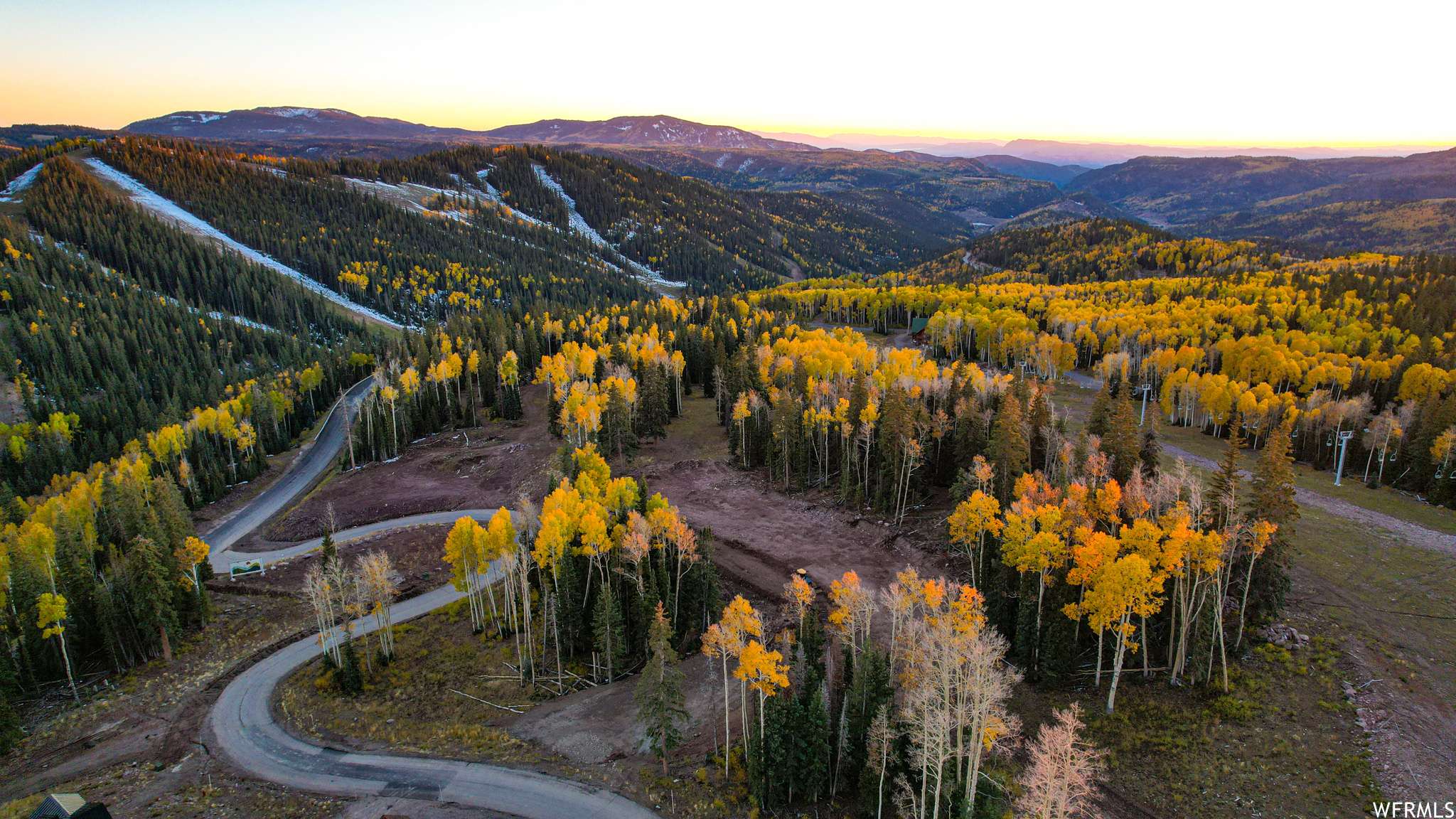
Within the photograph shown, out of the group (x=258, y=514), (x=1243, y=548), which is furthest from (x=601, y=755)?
(x=258, y=514)

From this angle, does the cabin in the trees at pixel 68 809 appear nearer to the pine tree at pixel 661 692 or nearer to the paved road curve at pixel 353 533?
the pine tree at pixel 661 692

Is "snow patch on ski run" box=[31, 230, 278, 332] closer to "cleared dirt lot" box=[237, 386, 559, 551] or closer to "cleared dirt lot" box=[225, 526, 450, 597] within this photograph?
"cleared dirt lot" box=[237, 386, 559, 551]

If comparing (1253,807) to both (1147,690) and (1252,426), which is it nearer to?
(1147,690)

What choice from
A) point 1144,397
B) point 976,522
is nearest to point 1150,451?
point 976,522

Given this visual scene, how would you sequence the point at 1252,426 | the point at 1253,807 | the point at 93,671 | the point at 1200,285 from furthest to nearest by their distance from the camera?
1. the point at 1200,285
2. the point at 1252,426
3. the point at 93,671
4. the point at 1253,807

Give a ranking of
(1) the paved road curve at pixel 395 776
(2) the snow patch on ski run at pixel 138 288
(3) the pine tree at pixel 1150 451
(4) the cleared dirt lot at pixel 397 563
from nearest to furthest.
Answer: (1) the paved road curve at pixel 395 776 → (3) the pine tree at pixel 1150 451 → (4) the cleared dirt lot at pixel 397 563 → (2) the snow patch on ski run at pixel 138 288

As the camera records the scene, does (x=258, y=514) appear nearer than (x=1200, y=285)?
Yes

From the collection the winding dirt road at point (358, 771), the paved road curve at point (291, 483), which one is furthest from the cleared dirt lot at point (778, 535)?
the paved road curve at point (291, 483)
